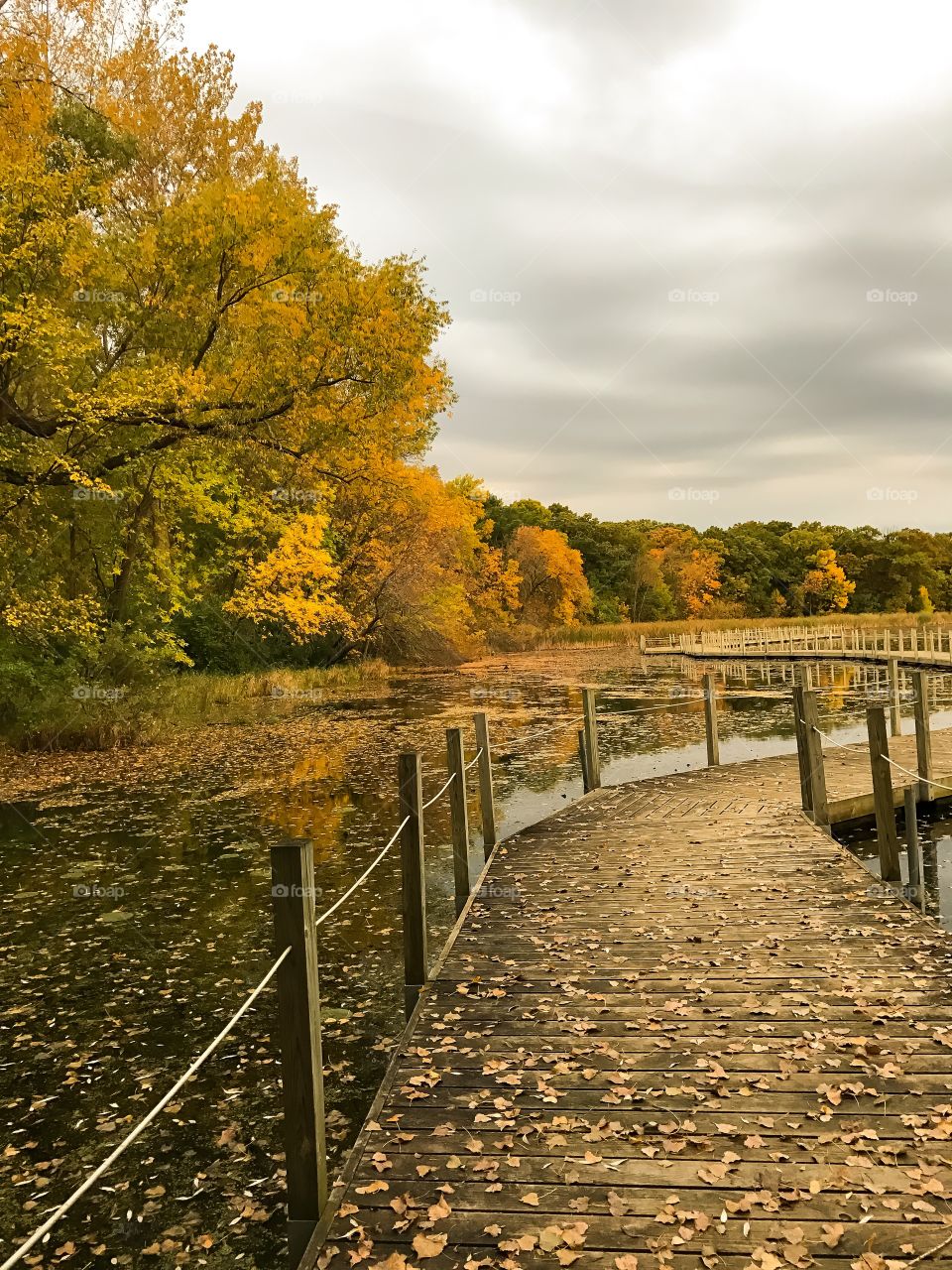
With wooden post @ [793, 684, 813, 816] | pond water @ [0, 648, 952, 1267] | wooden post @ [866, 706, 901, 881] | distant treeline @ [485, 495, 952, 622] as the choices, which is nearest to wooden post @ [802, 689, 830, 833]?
wooden post @ [793, 684, 813, 816]

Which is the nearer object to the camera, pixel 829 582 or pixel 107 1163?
pixel 107 1163

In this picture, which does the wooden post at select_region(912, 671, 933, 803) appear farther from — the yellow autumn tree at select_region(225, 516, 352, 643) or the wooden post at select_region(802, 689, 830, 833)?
the yellow autumn tree at select_region(225, 516, 352, 643)

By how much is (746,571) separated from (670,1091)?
299 ft

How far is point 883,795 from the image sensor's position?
323 inches

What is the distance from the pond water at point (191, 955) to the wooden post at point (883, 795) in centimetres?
262

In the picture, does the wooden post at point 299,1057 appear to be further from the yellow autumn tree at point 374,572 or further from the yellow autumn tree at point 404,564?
the yellow autumn tree at point 404,564

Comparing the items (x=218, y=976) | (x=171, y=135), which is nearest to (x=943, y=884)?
(x=218, y=976)

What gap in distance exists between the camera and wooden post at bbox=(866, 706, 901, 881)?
809 cm

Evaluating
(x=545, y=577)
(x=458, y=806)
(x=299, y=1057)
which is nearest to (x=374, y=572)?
(x=458, y=806)

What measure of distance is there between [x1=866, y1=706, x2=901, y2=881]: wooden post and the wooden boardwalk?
0.35 meters

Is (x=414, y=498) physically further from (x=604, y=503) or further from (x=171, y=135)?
(x=604, y=503)

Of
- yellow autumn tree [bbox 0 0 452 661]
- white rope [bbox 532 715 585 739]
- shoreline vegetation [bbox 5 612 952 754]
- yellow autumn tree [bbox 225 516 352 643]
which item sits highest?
yellow autumn tree [bbox 0 0 452 661]

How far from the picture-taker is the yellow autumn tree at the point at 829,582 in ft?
275

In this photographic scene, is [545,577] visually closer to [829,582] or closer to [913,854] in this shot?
[829,582]
